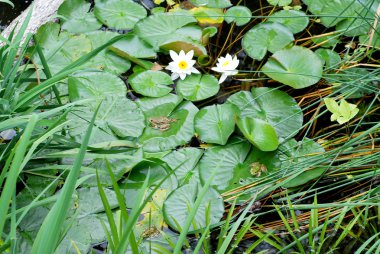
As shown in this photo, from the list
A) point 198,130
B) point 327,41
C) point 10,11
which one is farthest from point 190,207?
point 10,11

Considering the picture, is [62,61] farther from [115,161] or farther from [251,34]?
[251,34]

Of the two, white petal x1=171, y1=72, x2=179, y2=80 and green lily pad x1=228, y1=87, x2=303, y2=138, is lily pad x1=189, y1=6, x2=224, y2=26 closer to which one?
white petal x1=171, y1=72, x2=179, y2=80

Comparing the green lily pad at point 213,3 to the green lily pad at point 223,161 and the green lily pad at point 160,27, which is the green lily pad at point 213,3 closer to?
the green lily pad at point 160,27

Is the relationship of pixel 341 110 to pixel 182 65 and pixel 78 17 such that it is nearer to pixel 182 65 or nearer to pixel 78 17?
pixel 182 65

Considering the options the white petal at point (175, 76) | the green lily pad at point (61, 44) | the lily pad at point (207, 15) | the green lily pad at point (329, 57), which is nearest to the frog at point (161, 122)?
the white petal at point (175, 76)

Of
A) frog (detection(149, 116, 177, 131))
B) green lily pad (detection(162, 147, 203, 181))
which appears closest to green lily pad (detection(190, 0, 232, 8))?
frog (detection(149, 116, 177, 131))

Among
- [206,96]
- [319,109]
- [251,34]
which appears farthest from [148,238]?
[251,34]
